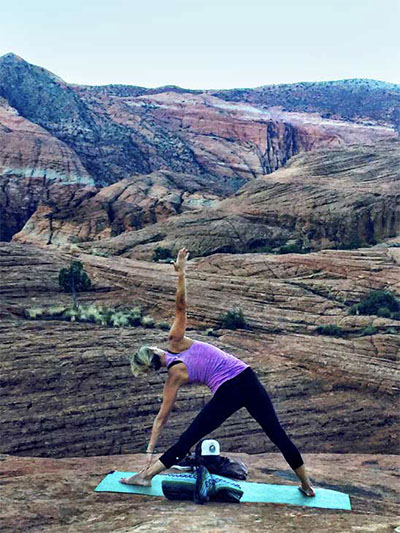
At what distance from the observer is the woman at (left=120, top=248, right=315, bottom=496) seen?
6.48m

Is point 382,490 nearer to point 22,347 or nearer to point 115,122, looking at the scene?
point 22,347

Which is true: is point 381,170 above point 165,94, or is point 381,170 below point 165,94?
below

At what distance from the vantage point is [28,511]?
19.4 ft

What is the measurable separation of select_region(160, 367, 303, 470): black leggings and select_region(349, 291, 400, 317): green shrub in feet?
51.7

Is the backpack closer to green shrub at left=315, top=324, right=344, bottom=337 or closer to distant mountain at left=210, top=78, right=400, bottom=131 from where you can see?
green shrub at left=315, top=324, right=344, bottom=337

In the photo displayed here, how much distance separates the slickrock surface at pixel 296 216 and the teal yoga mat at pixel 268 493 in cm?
2489

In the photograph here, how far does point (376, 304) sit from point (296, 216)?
16278 millimetres

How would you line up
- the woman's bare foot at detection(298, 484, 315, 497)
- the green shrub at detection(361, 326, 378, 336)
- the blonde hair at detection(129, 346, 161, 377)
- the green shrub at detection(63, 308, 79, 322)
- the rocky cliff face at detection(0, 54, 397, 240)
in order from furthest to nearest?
the rocky cliff face at detection(0, 54, 397, 240)
the green shrub at detection(361, 326, 378, 336)
the green shrub at detection(63, 308, 79, 322)
the woman's bare foot at detection(298, 484, 315, 497)
the blonde hair at detection(129, 346, 161, 377)

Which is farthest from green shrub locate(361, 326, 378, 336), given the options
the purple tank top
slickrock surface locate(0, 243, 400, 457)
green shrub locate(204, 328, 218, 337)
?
the purple tank top

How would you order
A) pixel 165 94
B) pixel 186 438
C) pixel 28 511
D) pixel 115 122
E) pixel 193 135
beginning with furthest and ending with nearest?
pixel 165 94 → pixel 193 135 → pixel 115 122 → pixel 186 438 → pixel 28 511

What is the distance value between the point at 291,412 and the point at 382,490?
6201mm

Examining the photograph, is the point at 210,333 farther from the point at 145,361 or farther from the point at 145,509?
the point at 145,509

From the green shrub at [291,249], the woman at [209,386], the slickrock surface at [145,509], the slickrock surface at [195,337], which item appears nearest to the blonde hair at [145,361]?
the woman at [209,386]

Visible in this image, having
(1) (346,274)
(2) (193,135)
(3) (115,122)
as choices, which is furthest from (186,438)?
(2) (193,135)
